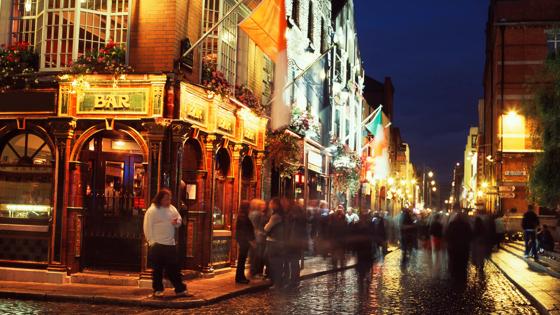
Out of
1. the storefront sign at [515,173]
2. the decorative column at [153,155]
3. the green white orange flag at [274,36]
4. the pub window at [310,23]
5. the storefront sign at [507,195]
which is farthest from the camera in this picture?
the storefront sign at [515,173]

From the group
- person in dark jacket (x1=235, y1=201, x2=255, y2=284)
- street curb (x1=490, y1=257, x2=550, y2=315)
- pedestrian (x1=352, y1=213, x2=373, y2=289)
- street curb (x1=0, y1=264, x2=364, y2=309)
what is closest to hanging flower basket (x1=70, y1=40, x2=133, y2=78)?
person in dark jacket (x1=235, y1=201, x2=255, y2=284)

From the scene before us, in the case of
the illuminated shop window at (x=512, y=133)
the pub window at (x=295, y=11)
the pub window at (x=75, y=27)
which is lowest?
the pub window at (x=75, y=27)

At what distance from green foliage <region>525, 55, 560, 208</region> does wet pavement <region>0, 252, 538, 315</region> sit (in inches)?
225

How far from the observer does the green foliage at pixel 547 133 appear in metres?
22.0

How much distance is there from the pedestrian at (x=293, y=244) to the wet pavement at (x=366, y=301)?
14.3 inches

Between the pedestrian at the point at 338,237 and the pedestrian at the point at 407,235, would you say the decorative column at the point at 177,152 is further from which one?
the pedestrian at the point at 407,235

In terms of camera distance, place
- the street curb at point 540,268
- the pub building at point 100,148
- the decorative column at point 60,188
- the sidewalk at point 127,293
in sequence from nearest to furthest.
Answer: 1. the sidewalk at point 127,293
2. the pub building at point 100,148
3. the decorative column at point 60,188
4. the street curb at point 540,268

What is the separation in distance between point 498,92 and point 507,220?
13980mm

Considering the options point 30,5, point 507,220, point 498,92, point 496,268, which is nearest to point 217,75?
point 30,5

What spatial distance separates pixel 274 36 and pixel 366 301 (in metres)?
7.39

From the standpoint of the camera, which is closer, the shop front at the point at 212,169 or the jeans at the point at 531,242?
the shop front at the point at 212,169

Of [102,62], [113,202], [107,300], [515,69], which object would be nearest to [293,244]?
[113,202]

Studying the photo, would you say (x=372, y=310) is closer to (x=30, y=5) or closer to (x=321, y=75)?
(x=30, y=5)

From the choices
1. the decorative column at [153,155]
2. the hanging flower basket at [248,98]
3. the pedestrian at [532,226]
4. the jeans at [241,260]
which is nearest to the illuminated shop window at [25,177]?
the decorative column at [153,155]
